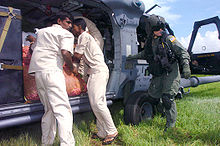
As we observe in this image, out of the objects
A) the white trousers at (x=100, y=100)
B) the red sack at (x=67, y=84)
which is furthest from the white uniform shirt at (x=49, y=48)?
the white trousers at (x=100, y=100)

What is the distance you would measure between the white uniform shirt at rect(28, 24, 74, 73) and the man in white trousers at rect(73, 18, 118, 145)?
47 cm

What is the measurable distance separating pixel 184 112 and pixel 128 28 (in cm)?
214

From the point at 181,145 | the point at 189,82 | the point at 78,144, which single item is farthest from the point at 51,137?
the point at 189,82

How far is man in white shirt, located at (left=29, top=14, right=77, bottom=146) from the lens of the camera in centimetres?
218

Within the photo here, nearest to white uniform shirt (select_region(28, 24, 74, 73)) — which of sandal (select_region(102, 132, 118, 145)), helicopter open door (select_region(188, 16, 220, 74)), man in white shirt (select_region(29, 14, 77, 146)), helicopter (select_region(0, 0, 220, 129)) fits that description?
man in white shirt (select_region(29, 14, 77, 146))

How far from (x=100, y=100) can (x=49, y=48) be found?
97 centimetres

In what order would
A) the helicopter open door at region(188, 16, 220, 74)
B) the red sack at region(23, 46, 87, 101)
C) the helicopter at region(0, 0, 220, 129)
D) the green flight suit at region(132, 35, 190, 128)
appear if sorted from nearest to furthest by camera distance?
the helicopter at region(0, 0, 220, 129) < the red sack at region(23, 46, 87, 101) < the green flight suit at region(132, 35, 190, 128) < the helicopter open door at region(188, 16, 220, 74)

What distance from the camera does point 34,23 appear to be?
426 cm

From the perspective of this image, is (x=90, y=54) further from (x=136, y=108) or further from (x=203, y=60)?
(x=203, y=60)

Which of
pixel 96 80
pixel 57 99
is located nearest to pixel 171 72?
pixel 96 80

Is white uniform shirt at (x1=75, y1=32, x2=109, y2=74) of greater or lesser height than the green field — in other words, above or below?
above

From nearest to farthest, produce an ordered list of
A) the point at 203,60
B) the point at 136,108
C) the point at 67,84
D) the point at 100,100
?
the point at 100,100
the point at 67,84
the point at 136,108
the point at 203,60

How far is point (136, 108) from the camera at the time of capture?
3219 millimetres

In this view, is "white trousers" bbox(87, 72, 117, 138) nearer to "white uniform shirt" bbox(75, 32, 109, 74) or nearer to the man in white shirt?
"white uniform shirt" bbox(75, 32, 109, 74)
